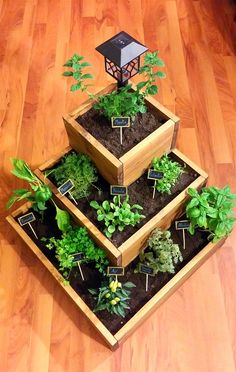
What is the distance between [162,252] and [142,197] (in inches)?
10.8

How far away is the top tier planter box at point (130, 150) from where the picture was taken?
64.5 inches

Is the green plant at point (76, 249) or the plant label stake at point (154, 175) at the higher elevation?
the plant label stake at point (154, 175)

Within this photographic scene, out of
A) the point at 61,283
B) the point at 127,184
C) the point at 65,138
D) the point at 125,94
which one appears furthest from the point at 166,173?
the point at 65,138

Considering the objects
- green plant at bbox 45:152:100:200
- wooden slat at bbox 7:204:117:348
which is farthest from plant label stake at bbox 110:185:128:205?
wooden slat at bbox 7:204:117:348

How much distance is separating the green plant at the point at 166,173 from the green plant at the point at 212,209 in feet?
0.36

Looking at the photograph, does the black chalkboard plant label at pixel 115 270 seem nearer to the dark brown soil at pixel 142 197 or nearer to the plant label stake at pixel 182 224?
the dark brown soil at pixel 142 197

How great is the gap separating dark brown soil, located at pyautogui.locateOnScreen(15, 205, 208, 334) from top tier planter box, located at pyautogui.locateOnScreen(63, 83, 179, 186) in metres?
0.43

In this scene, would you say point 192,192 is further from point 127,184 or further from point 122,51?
point 122,51

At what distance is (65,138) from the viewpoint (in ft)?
7.97

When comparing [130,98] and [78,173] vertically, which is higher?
[130,98]

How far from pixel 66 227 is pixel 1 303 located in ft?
1.67

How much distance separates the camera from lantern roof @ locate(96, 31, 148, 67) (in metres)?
1.49

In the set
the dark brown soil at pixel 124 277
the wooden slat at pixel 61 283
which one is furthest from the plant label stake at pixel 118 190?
the wooden slat at pixel 61 283

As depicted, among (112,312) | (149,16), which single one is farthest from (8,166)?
(149,16)
